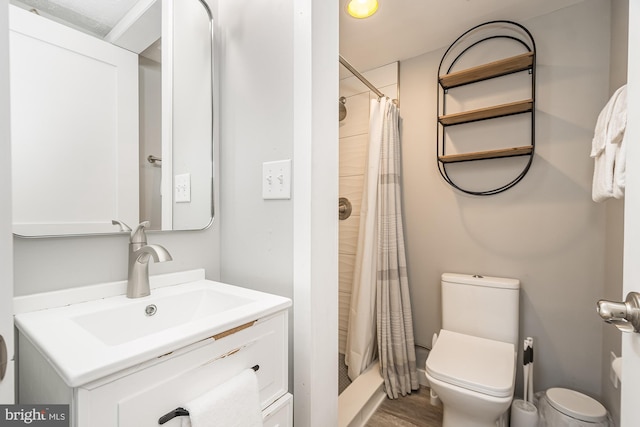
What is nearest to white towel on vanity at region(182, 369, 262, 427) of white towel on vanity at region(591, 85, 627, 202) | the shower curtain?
the shower curtain

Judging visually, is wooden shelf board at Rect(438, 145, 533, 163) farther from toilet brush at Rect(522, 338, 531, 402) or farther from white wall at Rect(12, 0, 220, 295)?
white wall at Rect(12, 0, 220, 295)

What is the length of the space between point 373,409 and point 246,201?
149cm

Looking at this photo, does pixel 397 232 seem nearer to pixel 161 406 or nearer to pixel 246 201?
pixel 246 201

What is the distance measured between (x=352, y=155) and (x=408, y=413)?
176 cm

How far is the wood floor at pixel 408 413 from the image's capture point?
1.60m

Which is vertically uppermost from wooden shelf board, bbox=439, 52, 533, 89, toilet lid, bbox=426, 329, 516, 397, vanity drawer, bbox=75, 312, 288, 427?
wooden shelf board, bbox=439, 52, 533, 89

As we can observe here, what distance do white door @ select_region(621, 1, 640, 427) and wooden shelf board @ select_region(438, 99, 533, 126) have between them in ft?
4.12

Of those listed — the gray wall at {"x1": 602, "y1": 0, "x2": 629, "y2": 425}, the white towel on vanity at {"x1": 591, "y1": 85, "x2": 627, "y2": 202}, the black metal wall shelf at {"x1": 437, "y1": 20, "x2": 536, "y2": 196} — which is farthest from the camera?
the black metal wall shelf at {"x1": 437, "y1": 20, "x2": 536, "y2": 196}

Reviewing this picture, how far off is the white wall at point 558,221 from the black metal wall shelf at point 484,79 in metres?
0.05

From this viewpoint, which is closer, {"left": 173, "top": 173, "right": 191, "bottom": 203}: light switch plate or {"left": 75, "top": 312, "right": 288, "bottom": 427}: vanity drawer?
{"left": 75, "top": 312, "right": 288, "bottom": 427}: vanity drawer

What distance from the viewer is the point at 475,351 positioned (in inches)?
60.3

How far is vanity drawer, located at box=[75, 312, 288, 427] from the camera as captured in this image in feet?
1.55

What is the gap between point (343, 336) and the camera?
218 centimetres

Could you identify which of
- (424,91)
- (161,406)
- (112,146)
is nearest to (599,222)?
(424,91)
